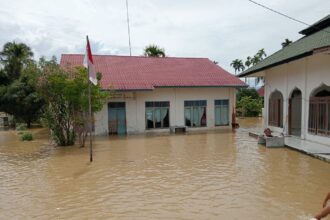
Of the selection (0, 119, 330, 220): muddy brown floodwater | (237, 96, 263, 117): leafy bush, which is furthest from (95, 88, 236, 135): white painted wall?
(237, 96, 263, 117): leafy bush

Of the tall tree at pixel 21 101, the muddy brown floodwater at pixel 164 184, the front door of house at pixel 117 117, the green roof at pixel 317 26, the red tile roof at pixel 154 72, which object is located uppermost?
the green roof at pixel 317 26

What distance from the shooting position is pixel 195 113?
2283 centimetres

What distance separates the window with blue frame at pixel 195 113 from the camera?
74.1 feet

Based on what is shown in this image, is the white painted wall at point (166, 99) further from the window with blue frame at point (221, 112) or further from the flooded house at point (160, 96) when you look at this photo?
the window with blue frame at point (221, 112)

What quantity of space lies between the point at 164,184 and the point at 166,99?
554 inches

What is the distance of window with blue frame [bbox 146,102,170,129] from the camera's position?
2180 cm

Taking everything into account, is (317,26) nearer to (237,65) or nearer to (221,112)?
(221,112)

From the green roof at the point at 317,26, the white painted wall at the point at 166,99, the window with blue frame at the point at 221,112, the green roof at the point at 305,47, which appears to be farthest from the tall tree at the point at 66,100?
the green roof at the point at 317,26

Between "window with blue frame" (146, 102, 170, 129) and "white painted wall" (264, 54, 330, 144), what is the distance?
696 centimetres

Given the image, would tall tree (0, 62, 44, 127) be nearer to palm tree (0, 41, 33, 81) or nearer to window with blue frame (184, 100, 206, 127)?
palm tree (0, 41, 33, 81)

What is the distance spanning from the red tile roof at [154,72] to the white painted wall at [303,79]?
4775 mm

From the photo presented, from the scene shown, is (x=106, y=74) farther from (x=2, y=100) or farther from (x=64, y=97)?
(x=2, y=100)

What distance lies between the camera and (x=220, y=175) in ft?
30.1

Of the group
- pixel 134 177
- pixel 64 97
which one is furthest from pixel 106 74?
pixel 134 177
